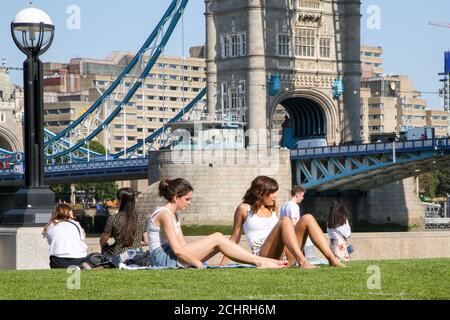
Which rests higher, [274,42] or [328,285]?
[274,42]

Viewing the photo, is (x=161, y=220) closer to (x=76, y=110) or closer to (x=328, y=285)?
(x=328, y=285)

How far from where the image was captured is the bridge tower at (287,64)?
6850 centimetres

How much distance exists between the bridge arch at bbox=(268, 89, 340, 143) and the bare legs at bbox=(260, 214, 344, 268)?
53.7 m

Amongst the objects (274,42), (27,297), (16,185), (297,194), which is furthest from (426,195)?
(27,297)

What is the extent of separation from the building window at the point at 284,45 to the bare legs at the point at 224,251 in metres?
55.1

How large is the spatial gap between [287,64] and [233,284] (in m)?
57.2

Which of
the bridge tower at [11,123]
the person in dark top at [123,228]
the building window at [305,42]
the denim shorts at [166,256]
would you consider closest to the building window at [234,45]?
the building window at [305,42]

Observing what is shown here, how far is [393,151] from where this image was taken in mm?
62250

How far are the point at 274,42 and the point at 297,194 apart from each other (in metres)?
50.4

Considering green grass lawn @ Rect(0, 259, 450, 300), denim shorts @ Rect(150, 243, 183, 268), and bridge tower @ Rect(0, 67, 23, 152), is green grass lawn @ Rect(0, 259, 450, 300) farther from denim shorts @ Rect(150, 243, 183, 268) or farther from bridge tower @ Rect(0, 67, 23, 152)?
bridge tower @ Rect(0, 67, 23, 152)

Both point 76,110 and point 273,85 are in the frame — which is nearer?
point 273,85

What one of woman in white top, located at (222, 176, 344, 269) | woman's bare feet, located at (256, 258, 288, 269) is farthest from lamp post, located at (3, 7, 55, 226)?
woman's bare feet, located at (256, 258, 288, 269)

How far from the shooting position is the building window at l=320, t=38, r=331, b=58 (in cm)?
7262

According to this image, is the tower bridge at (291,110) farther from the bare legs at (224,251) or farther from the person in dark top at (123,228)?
the bare legs at (224,251)
